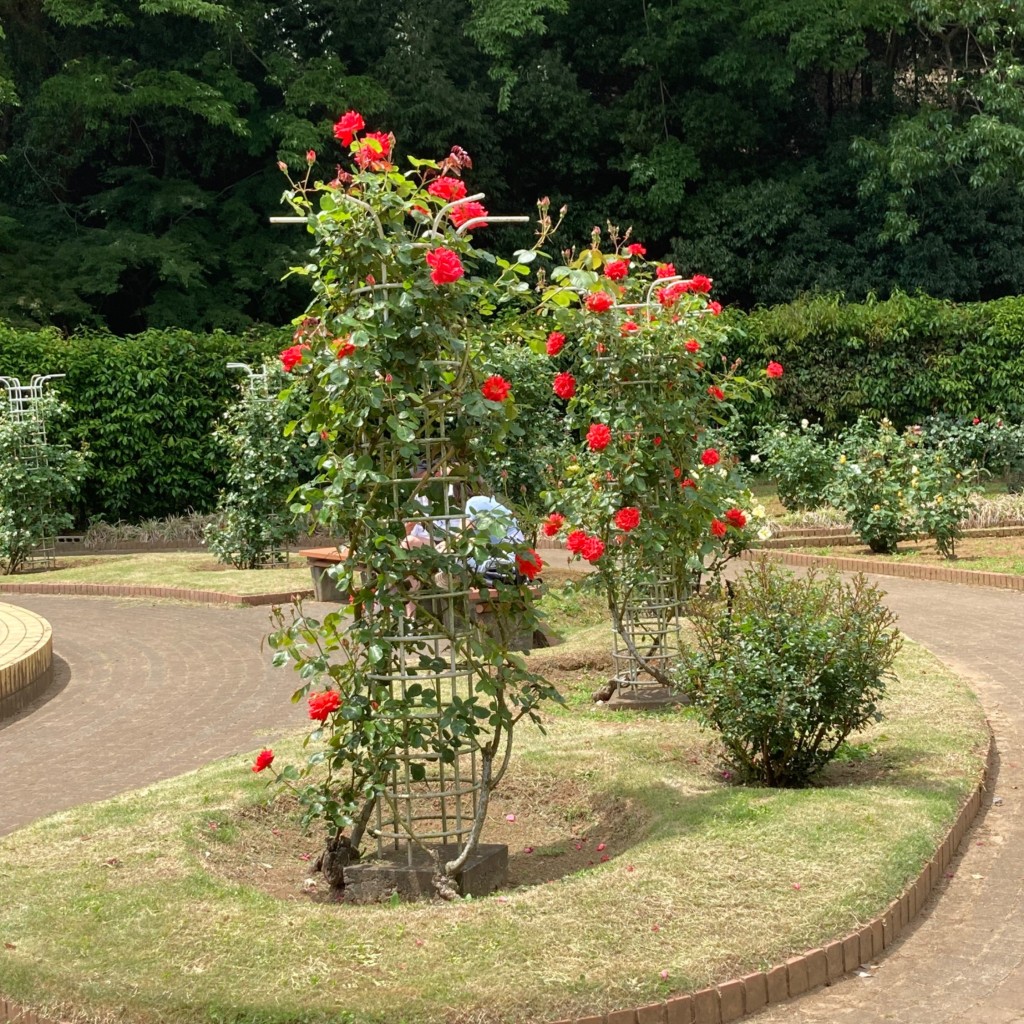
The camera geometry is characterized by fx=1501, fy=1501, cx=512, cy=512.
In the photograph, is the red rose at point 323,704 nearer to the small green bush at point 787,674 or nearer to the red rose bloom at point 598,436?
the small green bush at point 787,674

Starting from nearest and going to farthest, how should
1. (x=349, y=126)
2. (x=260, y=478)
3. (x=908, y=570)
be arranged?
(x=349, y=126)
(x=908, y=570)
(x=260, y=478)

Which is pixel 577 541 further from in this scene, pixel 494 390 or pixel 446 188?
pixel 446 188

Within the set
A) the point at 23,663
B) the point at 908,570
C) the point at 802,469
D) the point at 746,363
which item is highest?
the point at 746,363

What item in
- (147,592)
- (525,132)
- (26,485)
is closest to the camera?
(147,592)

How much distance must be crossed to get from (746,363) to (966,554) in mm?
8974

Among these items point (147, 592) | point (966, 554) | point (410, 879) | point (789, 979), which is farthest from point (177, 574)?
point (789, 979)

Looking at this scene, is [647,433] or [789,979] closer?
[789,979]

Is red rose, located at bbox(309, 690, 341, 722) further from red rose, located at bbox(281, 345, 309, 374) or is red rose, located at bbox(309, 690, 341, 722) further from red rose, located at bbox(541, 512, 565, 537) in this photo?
red rose, located at bbox(541, 512, 565, 537)

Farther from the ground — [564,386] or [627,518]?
[564,386]

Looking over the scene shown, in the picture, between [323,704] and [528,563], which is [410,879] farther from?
[528,563]

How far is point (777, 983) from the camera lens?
15.8ft

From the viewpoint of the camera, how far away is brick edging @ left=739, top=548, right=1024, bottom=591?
1378 centimetres

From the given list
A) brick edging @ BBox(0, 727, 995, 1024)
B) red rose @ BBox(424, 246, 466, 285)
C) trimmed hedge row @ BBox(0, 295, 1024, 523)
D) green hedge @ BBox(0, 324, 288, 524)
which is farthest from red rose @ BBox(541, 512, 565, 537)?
green hedge @ BBox(0, 324, 288, 524)

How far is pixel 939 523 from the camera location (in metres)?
14.9
